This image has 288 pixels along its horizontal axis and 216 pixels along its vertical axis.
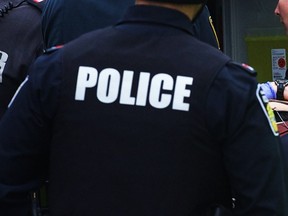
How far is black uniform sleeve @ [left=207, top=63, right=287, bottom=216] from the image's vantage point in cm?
160

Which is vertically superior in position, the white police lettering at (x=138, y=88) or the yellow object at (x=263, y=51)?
the yellow object at (x=263, y=51)

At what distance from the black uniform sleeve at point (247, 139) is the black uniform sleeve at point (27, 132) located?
0.42 meters

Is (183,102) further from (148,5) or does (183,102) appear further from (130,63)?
(148,5)

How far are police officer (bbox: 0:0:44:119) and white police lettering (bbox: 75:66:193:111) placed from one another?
100 centimetres

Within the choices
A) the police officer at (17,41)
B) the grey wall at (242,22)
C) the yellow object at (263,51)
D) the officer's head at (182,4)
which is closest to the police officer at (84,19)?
the police officer at (17,41)

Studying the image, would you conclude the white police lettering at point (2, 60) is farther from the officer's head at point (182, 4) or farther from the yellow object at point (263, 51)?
the yellow object at point (263, 51)

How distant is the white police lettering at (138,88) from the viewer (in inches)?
63.9

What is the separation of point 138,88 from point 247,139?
0.30 metres

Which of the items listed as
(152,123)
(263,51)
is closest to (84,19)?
(152,123)

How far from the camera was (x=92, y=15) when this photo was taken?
2264mm

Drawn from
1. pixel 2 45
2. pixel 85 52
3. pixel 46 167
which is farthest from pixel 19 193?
pixel 2 45

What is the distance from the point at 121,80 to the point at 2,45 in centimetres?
114

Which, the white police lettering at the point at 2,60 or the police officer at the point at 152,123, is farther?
the white police lettering at the point at 2,60

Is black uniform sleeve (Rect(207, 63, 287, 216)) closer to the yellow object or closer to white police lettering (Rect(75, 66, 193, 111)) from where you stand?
white police lettering (Rect(75, 66, 193, 111))
